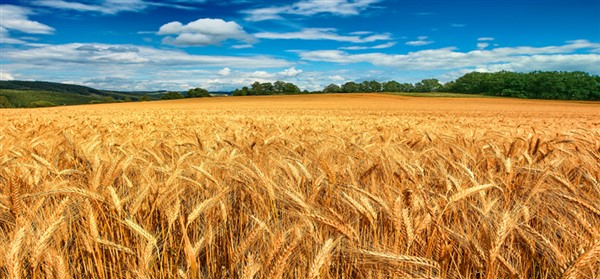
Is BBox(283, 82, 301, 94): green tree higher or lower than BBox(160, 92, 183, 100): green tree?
higher

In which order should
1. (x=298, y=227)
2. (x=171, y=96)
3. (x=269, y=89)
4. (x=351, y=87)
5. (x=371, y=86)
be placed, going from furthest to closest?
(x=371, y=86), (x=351, y=87), (x=269, y=89), (x=171, y=96), (x=298, y=227)

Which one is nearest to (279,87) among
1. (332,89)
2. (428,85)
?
(332,89)

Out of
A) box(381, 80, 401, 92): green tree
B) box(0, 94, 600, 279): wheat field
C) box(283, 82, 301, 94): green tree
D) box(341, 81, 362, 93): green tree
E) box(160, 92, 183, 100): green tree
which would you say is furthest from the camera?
box(381, 80, 401, 92): green tree

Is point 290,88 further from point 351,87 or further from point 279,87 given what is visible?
point 351,87

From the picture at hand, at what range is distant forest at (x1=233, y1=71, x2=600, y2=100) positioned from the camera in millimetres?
87812

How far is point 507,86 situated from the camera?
98.4 m

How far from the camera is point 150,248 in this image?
1419 millimetres

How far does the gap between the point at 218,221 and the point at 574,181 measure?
2583 mm

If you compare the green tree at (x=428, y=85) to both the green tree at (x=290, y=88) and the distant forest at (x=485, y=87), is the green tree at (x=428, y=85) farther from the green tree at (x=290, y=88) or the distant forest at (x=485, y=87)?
the green tree at (x=290, y=88)

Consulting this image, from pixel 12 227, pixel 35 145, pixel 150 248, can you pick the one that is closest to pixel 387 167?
pixel 150 248

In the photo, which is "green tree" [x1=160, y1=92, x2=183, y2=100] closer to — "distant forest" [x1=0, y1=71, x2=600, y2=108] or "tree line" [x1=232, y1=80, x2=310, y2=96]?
"distant forest" [x1=0, y1=71, x2=600, y2=108]

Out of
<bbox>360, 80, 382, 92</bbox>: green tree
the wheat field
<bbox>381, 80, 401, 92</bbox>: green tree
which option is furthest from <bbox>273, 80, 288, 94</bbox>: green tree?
the wheat field

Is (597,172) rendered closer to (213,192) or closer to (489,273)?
(489,273)

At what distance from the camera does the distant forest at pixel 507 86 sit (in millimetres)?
87812
